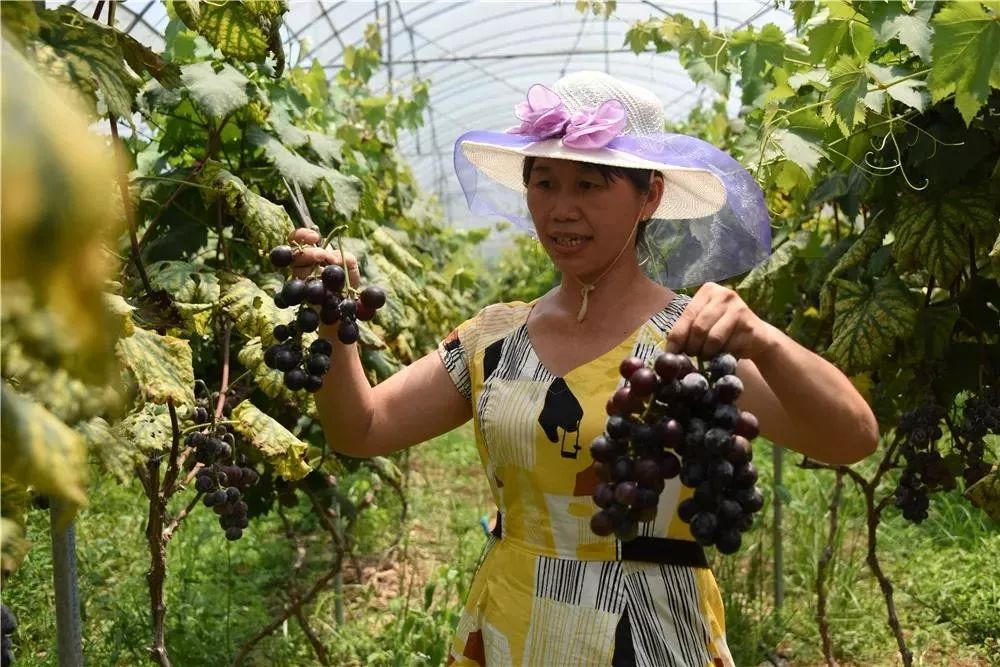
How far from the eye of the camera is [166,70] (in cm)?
164

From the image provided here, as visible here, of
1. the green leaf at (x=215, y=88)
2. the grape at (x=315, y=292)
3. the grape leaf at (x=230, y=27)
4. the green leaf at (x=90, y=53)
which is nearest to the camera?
the green leaf at (x=90, y=53)

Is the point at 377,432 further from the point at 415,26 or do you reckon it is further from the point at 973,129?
the point at 415,26

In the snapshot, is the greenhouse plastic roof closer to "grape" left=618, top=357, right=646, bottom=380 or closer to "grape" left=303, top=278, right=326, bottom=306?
"grape" left=303, top=278, right=326, bottom=306

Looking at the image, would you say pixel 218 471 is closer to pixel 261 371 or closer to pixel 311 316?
pixel 261 371

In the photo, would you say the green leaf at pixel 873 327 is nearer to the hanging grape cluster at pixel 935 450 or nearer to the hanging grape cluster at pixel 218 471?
the hanging grape cluster at pixel 935 450

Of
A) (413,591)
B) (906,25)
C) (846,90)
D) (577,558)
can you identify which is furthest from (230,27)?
(413,591)

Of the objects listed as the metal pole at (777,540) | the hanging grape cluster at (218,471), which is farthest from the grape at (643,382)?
the metal pole at (777,540)

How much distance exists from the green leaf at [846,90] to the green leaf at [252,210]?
1249 mm

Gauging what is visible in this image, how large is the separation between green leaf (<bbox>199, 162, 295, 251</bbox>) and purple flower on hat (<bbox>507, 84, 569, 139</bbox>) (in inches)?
31.5

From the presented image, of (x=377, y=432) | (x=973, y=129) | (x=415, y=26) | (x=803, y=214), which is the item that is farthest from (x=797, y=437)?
(x=415, y=26)

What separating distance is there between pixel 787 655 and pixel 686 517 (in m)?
2.99

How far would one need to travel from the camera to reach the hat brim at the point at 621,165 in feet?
4.94

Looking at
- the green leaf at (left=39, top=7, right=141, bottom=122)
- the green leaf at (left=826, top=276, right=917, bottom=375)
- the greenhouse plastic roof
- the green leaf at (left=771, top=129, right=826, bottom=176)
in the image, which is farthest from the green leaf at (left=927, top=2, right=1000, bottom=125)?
the greenhouse plastic roof

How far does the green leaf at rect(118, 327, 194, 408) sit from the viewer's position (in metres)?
1.50
